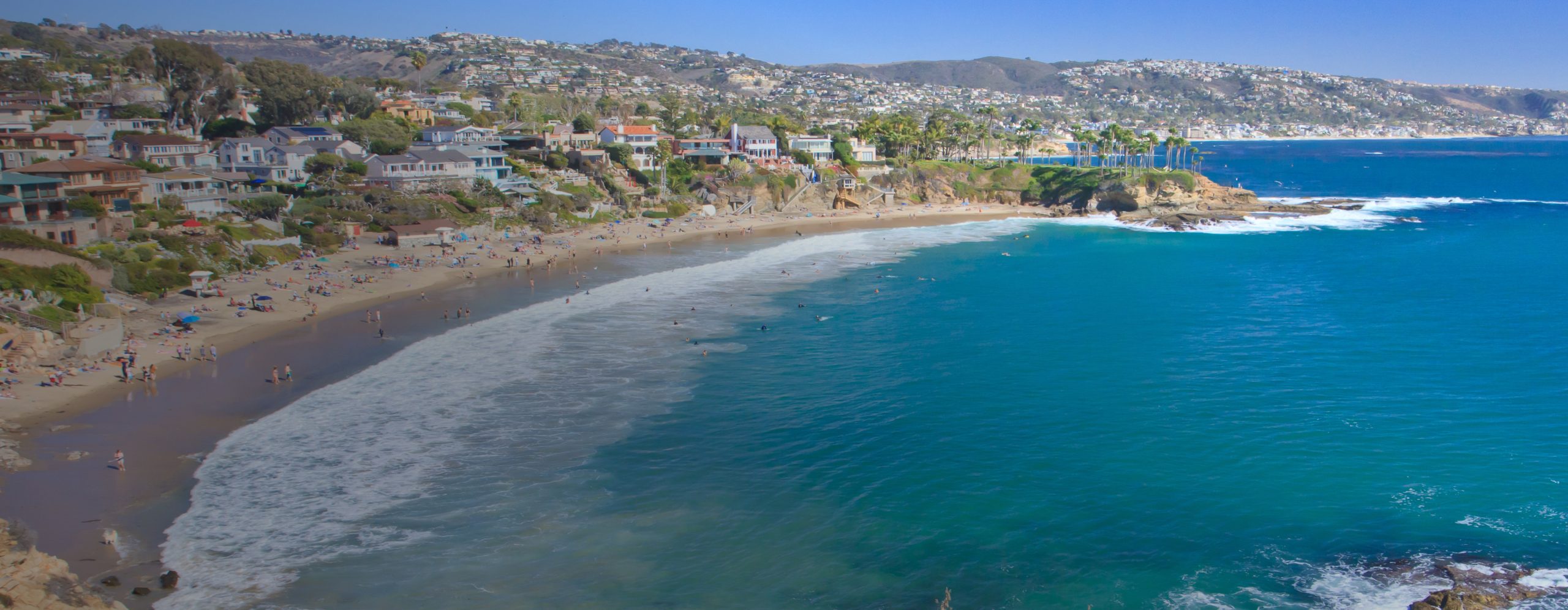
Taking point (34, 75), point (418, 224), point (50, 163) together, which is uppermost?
point (34, 75)

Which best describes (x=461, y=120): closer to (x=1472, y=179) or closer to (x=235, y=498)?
(x=235, y=498)

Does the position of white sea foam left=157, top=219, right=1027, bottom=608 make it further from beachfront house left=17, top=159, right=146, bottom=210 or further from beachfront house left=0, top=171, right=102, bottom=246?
beachfront house left=17, top=159, right=146, bottom=210

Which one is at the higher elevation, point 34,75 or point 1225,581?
point 34,75

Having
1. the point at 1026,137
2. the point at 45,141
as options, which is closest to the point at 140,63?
the point at 45,141

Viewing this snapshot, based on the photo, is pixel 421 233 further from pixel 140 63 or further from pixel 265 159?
pixel 140 63

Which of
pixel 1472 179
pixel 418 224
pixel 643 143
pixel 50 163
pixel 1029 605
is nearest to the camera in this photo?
pixel 1029 605

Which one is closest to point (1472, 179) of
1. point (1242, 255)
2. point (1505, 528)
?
point (1242, 255)

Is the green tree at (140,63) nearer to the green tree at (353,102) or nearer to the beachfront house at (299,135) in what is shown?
the green tree at (353,102)
